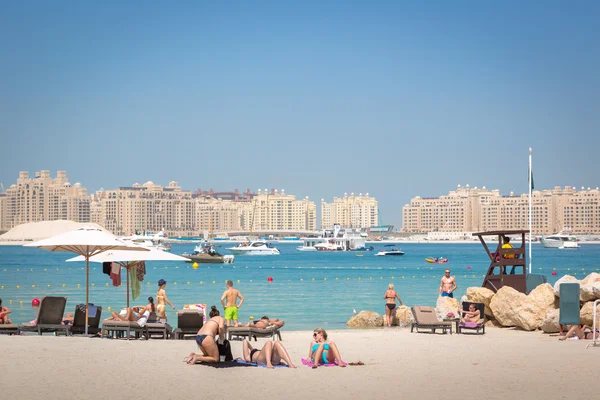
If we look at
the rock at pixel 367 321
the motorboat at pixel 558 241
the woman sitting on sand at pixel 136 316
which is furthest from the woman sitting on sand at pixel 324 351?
the motorboat at pixel 558 241

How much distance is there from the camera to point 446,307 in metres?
18.4

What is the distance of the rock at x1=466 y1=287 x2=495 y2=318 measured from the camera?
60.3 feet

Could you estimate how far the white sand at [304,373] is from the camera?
9.80 meters

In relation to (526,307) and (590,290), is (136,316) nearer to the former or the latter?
(526,307)

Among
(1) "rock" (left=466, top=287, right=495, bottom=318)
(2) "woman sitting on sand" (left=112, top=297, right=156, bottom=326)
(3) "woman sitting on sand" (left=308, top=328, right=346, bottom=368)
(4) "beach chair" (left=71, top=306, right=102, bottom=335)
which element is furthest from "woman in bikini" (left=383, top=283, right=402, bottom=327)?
(3) "woman sitting on sand" (left=308, top=328, right=346, bottom=368)

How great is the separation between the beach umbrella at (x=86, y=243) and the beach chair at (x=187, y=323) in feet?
5.17

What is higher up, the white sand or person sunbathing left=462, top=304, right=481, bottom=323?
person sunbathing left=462, top=304, right=481, bottom=323

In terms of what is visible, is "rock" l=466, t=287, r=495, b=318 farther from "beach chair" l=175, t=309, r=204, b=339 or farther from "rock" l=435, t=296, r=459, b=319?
"beach chair" l=175, t=309, r=204, b=339

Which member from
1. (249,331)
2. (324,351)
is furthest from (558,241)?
Result: (324,351)

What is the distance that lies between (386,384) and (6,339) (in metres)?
6.52

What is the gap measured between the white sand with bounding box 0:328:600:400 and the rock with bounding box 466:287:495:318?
3.73m

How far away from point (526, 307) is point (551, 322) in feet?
3.62

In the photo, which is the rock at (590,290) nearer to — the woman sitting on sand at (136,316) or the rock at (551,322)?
the rock at (551,322)

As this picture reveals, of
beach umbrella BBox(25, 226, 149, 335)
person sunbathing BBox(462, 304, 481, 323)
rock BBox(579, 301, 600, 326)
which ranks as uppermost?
beach umbrella BBox(25, 226, 149, 335)
